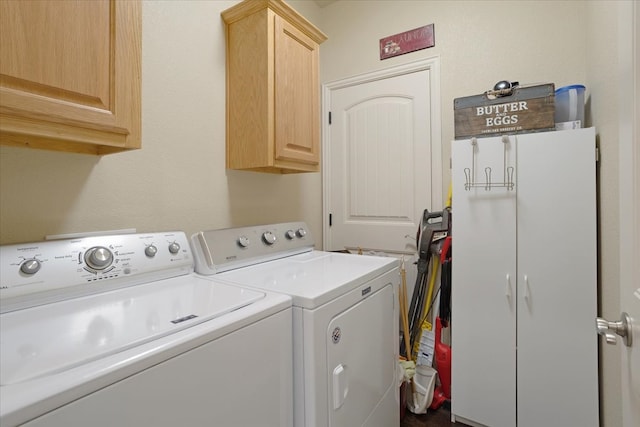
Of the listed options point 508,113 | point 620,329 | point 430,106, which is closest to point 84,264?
point 620,329

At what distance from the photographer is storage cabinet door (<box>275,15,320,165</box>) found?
62.1 inches

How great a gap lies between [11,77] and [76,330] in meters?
0.62

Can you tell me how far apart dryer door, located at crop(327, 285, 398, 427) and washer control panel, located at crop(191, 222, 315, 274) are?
577mm

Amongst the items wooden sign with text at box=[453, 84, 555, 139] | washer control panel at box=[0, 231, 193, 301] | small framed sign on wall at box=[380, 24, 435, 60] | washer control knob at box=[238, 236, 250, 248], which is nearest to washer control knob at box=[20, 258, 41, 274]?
washer control panel at box=[0, 231, 193, 301]

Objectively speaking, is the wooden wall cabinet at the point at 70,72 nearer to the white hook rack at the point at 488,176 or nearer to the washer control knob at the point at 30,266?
the washer control knob at the point at 30,266

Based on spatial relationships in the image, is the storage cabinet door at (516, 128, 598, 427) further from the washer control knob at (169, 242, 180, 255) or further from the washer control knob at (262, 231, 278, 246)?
the washer control knob at (169, 242, 180, 255)

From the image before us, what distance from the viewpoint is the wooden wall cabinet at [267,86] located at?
1.53 meters

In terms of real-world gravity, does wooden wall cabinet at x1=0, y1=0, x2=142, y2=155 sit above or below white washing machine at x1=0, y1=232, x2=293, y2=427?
above

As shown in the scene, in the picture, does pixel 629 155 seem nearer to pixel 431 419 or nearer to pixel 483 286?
pixel 483 286

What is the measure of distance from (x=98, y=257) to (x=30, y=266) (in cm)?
16

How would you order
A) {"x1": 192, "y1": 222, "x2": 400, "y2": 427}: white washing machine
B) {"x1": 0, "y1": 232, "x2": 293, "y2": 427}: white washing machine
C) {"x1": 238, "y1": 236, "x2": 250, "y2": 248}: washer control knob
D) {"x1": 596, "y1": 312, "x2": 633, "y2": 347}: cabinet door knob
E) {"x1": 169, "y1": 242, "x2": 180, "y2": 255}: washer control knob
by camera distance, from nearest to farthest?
{"x1": 0, "y1": 232, "x2": 293, "y2": 427}: white washing machine < {"x1": 596, "y1": 312, "x2": 633, "y2": 347}: cabinet door knob < {"x1": 192, "y1": 222, "x2": 400, "y2": 427}: white washing machine < {"x1": 169, "y1": 242, "x2": 180, "y2": 255}: washer control knob < {"x1": 238, "y1": 236, "x2": 250, "y2": 248}: washer control knob

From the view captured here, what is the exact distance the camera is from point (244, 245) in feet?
4.79

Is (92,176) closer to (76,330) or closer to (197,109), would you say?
(197,109)

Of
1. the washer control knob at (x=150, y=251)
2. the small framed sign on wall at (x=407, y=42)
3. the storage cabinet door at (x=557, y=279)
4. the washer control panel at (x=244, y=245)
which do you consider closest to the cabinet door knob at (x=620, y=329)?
the storage cabinet door at (x=557, y=279)
